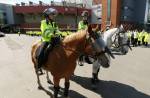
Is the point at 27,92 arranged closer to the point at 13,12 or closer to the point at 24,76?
the point at 24,76

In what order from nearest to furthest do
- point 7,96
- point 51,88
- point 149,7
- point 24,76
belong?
point 7,96 → point 51,88 → point 24,76 → point 149,7

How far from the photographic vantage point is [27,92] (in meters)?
7.05

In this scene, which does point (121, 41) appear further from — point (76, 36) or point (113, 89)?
point (76, 36)

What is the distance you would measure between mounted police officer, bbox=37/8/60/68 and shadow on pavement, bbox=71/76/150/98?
2.25 metres

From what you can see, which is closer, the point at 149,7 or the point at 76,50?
the point at 76,50

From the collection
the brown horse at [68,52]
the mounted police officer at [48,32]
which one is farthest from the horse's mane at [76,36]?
the mounted police officer at [48,32]

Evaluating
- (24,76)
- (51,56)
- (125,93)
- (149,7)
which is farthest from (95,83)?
(149,7)

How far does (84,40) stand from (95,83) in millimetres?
2841

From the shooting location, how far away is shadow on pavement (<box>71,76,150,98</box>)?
670 cm

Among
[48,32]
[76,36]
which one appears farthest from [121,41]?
[48,32]

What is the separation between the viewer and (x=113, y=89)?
7.27m

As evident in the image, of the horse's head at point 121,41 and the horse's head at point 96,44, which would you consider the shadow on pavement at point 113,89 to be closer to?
the horse's head at point 121,41

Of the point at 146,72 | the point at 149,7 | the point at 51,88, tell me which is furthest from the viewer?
the point at 149,7

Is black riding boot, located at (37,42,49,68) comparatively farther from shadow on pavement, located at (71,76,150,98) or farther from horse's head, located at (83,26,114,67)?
shadow on pavement, located at (71,76,150,98)
